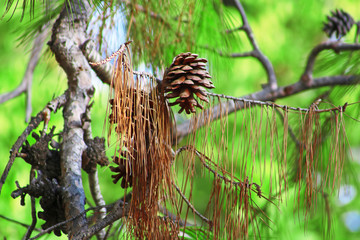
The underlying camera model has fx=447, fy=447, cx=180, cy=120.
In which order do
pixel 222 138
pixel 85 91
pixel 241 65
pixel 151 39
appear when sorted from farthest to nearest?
pixel 241 65 → pixel 151 39 → pixel 85 91 → pixel 222 138

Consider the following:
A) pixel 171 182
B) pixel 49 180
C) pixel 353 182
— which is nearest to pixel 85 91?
pixel 49 180

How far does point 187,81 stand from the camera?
436 mm

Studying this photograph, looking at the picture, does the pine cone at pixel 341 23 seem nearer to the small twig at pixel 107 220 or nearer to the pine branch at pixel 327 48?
the pine branch at pixel 327 48

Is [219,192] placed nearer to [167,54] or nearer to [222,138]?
[222,138]

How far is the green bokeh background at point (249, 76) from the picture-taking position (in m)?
1.49

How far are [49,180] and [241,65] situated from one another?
156 cm

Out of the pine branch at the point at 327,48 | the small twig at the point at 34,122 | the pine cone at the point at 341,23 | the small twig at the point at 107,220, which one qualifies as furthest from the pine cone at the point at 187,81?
the pine cone at the point at 341,23

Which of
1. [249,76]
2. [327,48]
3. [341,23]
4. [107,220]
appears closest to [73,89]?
[107,220]

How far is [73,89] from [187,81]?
1.03 feet

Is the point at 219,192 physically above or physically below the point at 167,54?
below

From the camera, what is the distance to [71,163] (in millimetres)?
607

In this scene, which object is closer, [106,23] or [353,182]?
[106,23]

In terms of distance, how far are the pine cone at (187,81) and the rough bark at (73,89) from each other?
217 mm

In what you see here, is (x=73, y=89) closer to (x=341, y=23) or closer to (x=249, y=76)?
(x=341, y=23)
